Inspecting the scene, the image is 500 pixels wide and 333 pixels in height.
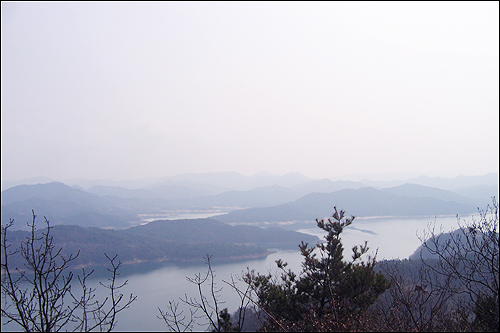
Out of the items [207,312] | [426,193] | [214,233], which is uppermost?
[207,312]

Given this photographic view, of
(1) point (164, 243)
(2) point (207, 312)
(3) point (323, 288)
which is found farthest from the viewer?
(1) point (164, 243)

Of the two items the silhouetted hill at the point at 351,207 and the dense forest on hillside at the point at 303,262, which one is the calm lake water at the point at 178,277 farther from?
the silhouetted hill at the point at 351,207

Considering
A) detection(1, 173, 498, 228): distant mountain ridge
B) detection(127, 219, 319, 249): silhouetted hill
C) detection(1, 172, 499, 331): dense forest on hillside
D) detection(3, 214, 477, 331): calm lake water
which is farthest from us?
detection(1, 173, 498, 228): distant mountain ridge

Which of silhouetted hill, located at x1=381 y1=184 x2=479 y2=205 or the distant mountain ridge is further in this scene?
silhouetted hill, located at x1=381 y1=184 x2=479 y2=205

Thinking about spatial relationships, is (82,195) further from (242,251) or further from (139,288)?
(139,288)

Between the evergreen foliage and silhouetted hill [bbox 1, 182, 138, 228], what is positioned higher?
the evergreen foliage

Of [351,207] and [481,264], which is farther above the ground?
[481,264]

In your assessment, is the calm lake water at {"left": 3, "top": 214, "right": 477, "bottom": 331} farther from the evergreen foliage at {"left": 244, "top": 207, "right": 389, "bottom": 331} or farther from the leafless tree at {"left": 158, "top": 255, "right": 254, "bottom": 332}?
the evergreen foliage at {"left": 244, "top": 207, "right": 389, "bottom": 331}

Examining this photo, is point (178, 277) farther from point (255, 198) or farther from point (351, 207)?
point (255, 198)

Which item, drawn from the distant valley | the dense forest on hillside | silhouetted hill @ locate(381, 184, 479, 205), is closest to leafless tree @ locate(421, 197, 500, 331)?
the dense forest on hillside

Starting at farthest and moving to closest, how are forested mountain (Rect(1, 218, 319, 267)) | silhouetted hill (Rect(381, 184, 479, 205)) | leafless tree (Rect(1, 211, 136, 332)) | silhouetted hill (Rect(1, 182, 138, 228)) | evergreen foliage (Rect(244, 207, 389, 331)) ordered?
silhouetted hill (Rect(381, 184, 479, 205))
silhouetted hill (Rect(1, 182, 138, 228))
forested mountain (Rect(1, 218, 319, 267))
evergreen foliage (Rect(244, 207, 389, 331))
leafless tree (Rect(1, 211, 136, 332))

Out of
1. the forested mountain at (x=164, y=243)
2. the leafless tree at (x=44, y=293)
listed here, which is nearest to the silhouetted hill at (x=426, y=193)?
the forested mountain at (x=164, y=243)

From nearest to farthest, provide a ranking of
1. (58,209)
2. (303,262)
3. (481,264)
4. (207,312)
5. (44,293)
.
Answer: (44,293) < (481,264) < (207,312) < (303,262) < (58,209)

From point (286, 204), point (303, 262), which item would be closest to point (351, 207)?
point (286, 204)
